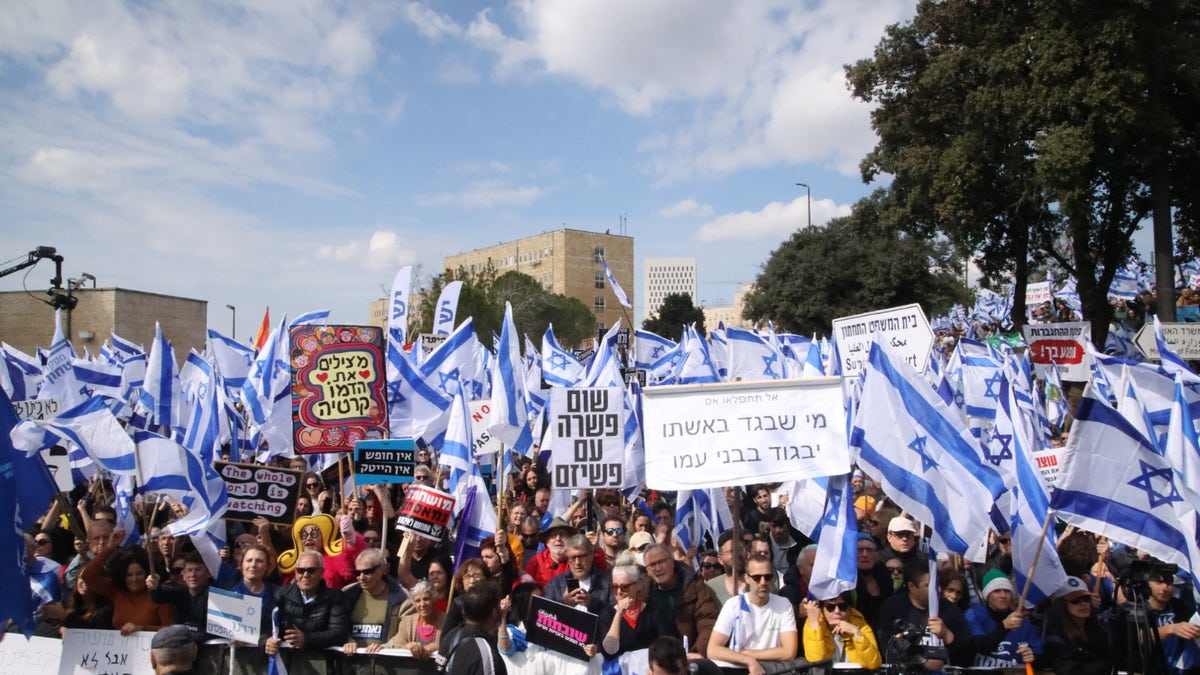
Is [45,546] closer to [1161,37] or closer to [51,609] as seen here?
[51,609]

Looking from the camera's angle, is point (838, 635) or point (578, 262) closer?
point (838, 635)

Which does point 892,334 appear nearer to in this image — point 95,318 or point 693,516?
point 693,516

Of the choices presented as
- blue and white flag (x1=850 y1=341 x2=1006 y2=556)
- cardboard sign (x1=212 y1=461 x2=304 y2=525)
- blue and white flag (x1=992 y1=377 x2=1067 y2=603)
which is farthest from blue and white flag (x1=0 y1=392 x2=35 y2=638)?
blue and white flag (x1=992 y1=377 x2=1067 y2=603)

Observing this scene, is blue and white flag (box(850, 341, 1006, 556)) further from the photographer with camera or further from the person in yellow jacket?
the person in yellow jacket

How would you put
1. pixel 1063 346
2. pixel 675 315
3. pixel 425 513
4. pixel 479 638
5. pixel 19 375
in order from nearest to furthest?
pixel 479 638 < pixel 425 513 < pixel 1063 346 < pixel 19 375 < pixel 675 315

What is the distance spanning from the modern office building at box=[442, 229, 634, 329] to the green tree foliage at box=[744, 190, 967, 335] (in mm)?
49835

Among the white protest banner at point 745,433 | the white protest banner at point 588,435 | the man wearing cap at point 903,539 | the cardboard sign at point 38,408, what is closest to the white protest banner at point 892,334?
the man wearing cap at point 903,539

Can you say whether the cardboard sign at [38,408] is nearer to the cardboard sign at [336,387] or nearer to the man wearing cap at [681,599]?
the cardboard sign at [336,387]

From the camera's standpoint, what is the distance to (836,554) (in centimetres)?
614

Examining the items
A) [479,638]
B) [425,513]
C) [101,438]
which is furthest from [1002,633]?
[101,438]

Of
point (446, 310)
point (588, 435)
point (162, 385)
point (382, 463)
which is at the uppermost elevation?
point (446, 310)

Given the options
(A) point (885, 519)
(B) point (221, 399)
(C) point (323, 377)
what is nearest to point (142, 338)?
(B) point (221, 399)

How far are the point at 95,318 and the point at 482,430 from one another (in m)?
36.9

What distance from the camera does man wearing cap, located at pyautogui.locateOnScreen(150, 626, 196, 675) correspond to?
15.4ft
